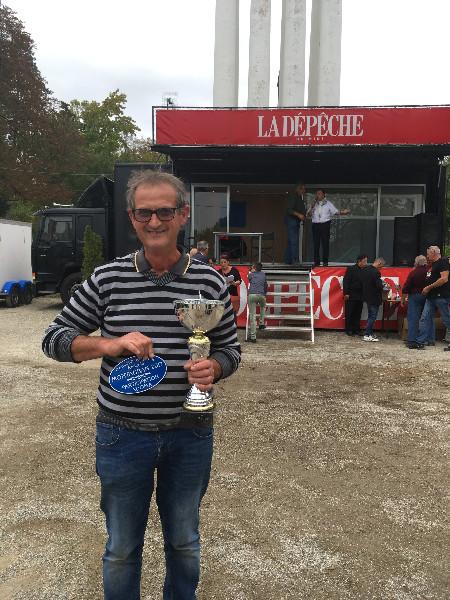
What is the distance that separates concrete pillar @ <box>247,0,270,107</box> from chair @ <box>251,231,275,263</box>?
9029mm

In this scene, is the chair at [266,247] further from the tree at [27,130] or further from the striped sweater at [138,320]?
the tree at [27,130]

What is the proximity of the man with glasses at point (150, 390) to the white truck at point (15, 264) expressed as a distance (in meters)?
14.8

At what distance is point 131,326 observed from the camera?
1.87m

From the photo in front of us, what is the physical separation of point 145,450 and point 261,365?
20.6 ft

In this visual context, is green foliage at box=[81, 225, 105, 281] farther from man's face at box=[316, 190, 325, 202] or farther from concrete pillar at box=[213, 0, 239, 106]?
concrete pillar at box=[213, 0, 239, 106]

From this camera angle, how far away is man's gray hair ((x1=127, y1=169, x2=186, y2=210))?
1.90 metres

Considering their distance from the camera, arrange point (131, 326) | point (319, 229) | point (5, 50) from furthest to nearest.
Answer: point (5, 50) → point (319, 229) → point (131, 326)

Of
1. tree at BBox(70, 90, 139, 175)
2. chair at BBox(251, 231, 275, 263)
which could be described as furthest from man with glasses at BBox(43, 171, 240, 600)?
tree at BBox(70, 90, 139, 175)

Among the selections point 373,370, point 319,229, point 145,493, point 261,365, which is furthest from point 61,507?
point 319,229

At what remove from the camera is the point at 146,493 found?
6.38ft

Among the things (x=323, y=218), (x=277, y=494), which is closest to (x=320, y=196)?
(x=323, y=218)

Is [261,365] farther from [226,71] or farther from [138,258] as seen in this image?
[226,71]

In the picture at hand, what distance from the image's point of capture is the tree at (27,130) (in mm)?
30719

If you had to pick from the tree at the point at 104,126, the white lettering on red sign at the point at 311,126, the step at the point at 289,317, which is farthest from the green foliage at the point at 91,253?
the tree at the point at 104,126
